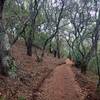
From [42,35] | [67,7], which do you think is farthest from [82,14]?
[42,35]

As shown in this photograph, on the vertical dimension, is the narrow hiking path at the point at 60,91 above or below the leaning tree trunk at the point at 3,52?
below

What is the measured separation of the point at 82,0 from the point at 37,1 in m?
5.03

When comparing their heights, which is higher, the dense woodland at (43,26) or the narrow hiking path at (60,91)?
the dense woodland at (43,26)

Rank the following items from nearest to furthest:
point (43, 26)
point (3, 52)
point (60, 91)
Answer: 1. point (3, 52)
2. point (60, 91)
3. point (43, 26)

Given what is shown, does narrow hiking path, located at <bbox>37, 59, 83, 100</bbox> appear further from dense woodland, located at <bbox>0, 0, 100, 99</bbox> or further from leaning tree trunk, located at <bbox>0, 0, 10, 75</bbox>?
leaning tree trunk, located at <bbox>0, 0, 10, 75</bbox>

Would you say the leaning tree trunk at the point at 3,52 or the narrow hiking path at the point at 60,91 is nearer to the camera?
the narrow hiking path at the point at 60,91

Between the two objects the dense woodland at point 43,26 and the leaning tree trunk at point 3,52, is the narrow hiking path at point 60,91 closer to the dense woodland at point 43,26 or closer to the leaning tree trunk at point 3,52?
the dense woodland at point 43,26

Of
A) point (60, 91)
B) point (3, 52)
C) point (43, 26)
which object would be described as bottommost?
point (60, 91)

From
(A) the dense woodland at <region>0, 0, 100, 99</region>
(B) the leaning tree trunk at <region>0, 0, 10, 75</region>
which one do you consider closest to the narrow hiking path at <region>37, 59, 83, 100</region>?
(A) the dense woodland at <region>0, 0, 100, 99</region>

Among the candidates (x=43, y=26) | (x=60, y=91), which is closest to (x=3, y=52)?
(x=60, y=91)

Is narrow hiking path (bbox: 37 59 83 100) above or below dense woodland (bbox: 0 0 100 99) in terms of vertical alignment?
below

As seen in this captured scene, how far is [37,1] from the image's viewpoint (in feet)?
71.5

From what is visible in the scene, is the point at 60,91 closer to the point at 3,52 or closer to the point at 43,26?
the point at 3,52

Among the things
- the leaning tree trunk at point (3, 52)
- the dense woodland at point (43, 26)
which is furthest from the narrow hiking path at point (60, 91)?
the leaning tree trunk at point (3, 52)
